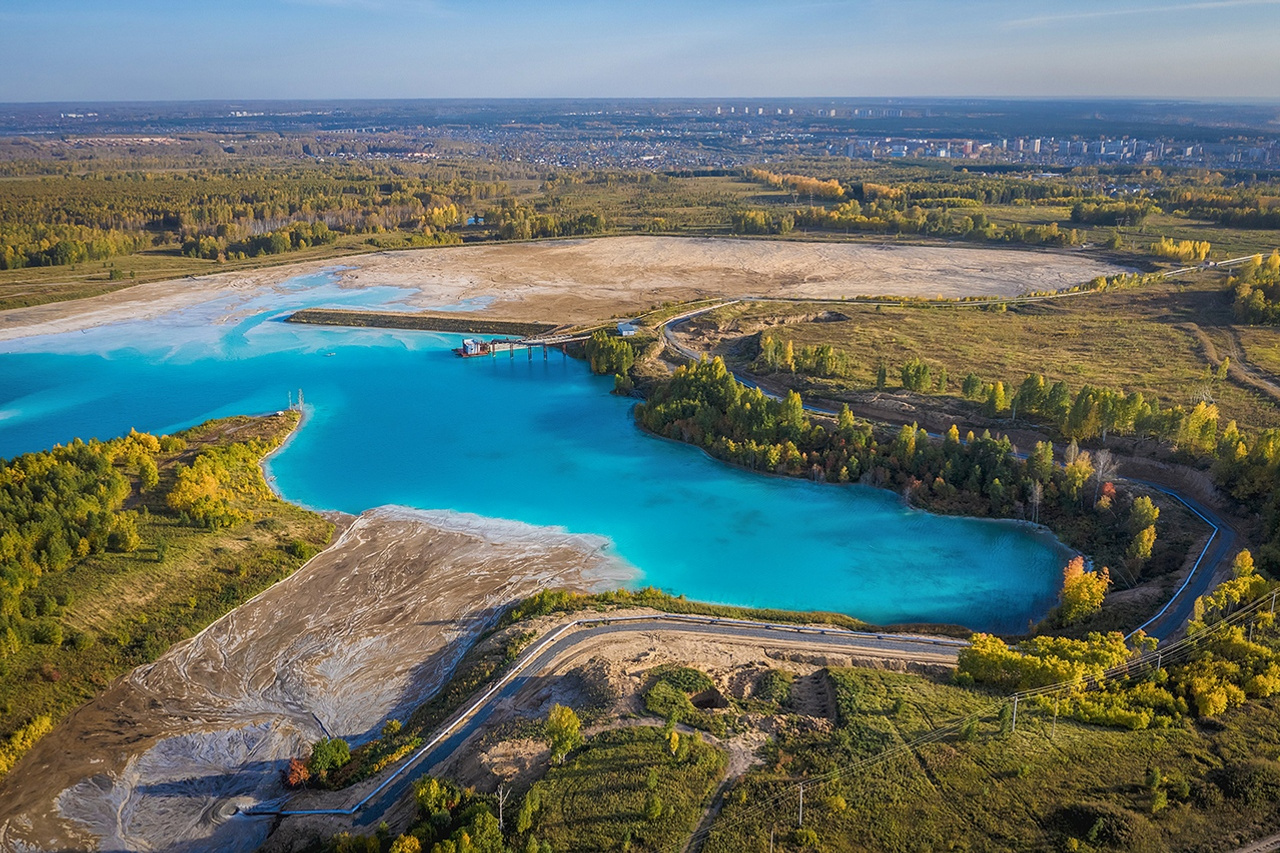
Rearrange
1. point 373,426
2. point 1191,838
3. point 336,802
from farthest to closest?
point 373,426 < point 336,802 < point 1191,838

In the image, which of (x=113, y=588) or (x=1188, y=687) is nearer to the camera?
(x=1188, y=687)

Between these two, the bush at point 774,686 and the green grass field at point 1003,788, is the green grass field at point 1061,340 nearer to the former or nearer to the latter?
the bush at point 774,686

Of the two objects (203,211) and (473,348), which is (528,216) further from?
(473,348)

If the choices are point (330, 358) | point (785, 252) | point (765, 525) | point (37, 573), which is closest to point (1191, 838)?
point (765, 525)

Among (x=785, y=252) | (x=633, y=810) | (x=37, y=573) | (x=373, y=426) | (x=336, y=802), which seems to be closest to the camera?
(x=633, y=810)

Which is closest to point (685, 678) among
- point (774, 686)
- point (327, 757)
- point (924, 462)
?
point (774, 686)

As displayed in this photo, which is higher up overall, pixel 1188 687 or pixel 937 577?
pixel 1188 687

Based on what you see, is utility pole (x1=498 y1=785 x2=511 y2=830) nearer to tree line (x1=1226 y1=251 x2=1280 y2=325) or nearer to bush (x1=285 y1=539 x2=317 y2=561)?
bush (x1=285 y1=539 x2=317 y2=561)

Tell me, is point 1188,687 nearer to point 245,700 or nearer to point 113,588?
point 245,700
